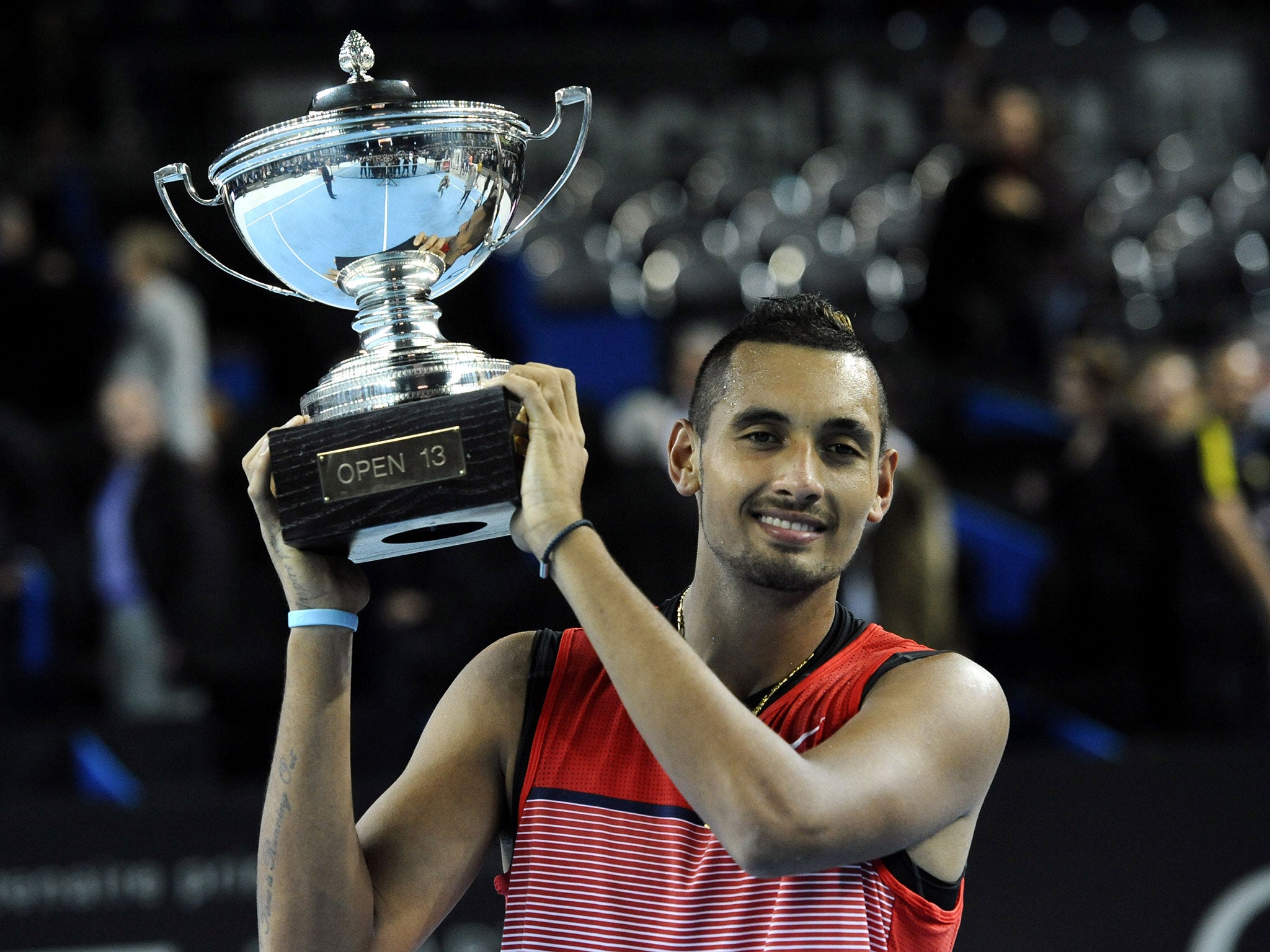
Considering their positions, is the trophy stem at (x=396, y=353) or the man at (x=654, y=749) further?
the trophy stem at (x=396, y=353)

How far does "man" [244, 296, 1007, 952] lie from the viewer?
185cm

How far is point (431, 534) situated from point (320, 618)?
18 cm

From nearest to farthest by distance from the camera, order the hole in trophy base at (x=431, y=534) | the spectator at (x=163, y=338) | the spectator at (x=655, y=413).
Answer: the hole in trophy base at (x=431, y=534)
the spectator at (x=655, y=413)
the spectator at (x=163, y=338)

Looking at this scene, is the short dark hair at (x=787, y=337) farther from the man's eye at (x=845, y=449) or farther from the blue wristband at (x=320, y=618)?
the blue wristband at (x=320, y=618)

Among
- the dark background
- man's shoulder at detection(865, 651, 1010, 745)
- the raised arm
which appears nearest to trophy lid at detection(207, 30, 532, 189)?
the raised arm

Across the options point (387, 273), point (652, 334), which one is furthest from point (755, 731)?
point (652, 334)

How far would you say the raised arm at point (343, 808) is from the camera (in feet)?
6.48

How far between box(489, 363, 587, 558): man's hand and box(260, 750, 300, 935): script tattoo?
1.30 ft

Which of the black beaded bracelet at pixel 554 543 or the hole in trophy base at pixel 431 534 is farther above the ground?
the black beaded bracelet at pixel 554 543

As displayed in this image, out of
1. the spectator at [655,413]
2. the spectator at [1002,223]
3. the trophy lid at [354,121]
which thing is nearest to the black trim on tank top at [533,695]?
the trophy lid at [354,121]

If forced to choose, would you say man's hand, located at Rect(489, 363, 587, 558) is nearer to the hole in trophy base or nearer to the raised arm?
the hole in trophy base

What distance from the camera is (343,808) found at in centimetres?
198

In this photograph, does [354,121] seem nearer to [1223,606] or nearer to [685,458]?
[685,458]

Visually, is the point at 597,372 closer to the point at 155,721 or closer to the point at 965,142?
the point at 965,142
